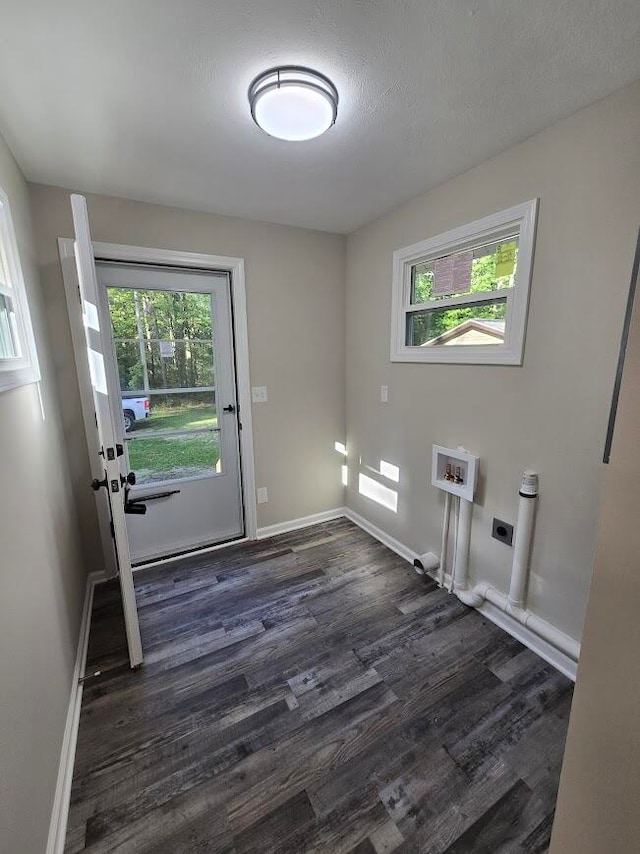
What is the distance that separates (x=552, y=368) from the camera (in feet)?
5.25

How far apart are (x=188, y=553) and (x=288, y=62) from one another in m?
2.76

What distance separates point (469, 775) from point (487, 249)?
2298 mm

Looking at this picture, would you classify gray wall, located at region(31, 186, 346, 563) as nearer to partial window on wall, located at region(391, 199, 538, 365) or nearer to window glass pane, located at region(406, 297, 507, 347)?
partial window on wall, located at region(391, 199, 538, 365)

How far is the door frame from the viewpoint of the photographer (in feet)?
6.70

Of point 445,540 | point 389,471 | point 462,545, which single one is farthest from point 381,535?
point 462,545

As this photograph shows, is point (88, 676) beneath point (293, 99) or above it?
beneath

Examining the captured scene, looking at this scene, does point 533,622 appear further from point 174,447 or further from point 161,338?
point 161,338

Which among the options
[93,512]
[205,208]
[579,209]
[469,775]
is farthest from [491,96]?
[93,512]

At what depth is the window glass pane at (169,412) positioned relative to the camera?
94.1 inches

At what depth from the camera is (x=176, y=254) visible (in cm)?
226

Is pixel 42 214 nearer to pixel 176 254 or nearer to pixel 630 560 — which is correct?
pixel 176 254

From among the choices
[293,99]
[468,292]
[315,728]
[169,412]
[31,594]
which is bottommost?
[315,728]

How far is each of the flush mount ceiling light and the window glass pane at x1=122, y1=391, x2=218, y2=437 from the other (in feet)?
5.56

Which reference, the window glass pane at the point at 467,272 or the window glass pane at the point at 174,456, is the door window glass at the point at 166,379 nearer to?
the window glass pane at the point at 174,456
